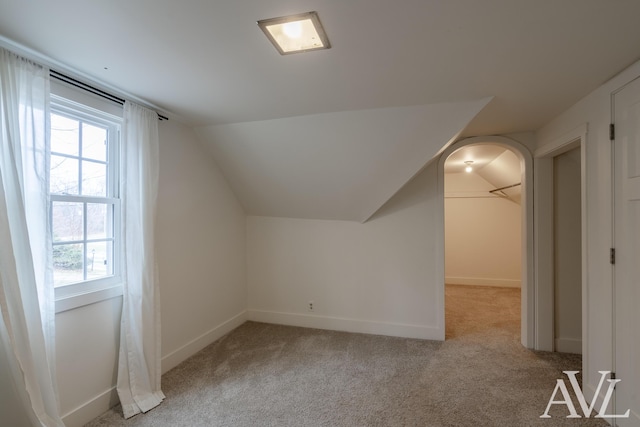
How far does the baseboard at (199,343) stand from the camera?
8.34 feet

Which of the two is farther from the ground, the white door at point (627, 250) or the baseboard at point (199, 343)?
the white door at point (627, 250)

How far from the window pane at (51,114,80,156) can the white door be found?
3352 millimetres

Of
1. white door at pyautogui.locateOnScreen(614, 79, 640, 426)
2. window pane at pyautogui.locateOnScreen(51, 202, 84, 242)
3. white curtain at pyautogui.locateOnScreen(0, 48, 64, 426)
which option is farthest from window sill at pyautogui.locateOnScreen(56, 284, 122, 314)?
white door at pyautogui.locateOnScreen(614, 79, 640, 426)

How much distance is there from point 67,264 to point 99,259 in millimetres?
203

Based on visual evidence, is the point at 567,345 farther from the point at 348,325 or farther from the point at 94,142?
the point at 94,142

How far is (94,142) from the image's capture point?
2.05 meters

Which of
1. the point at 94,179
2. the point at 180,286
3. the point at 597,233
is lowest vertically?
the point at 180,286

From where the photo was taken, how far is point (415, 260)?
3.22 metres

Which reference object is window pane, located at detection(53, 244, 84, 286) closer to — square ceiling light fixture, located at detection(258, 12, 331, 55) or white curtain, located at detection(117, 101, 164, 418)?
white curtain, located at detection(117, 101, 164, 418)

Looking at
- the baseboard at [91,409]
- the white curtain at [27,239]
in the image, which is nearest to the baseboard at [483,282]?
the baseboard at [91,409]

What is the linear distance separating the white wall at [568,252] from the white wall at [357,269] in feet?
3.47

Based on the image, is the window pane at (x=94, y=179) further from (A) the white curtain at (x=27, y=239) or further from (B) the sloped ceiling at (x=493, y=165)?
(B) the sloped ceiling at (x=493, y=165)

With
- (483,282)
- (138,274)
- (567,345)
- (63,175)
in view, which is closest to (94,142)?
(63,175)

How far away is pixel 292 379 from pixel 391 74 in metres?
2.32
